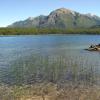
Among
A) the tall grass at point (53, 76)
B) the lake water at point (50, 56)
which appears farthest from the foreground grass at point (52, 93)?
the lake water at point (50, 56)

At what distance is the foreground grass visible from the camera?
20.6m

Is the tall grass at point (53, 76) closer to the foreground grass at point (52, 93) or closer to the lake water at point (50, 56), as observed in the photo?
the lake water at point (50, 56)

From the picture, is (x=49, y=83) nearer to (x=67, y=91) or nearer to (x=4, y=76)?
(x=67, y=91)

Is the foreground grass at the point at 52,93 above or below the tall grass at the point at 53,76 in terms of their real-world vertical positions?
above

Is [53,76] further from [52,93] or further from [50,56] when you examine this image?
[50,56]

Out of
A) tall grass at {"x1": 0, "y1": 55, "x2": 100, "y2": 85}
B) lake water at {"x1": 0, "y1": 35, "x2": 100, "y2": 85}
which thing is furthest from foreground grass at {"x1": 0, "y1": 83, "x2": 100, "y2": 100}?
lake water at {"x1": 0, "y1": 35, "x2": 100, "y2": 85}

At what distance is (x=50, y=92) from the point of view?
74.8 feet

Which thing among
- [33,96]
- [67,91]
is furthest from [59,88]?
[33,96]

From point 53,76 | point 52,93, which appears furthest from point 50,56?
point 52,93

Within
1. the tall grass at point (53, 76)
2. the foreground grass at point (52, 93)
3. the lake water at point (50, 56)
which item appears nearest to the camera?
the foreground grass at point (52, 93)

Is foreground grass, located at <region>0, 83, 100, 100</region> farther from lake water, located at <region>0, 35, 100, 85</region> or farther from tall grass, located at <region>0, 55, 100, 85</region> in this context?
lake water, located at <region>0, 35, 100, 85</region>

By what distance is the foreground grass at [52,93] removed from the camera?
20.6 meters

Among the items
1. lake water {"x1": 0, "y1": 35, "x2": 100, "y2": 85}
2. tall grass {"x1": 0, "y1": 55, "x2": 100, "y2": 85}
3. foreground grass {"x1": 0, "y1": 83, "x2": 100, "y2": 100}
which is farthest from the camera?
lake water {"x1": 0, "y1": 35, "x2": 100, "y2": 85}

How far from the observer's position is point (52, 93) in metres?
22.4
